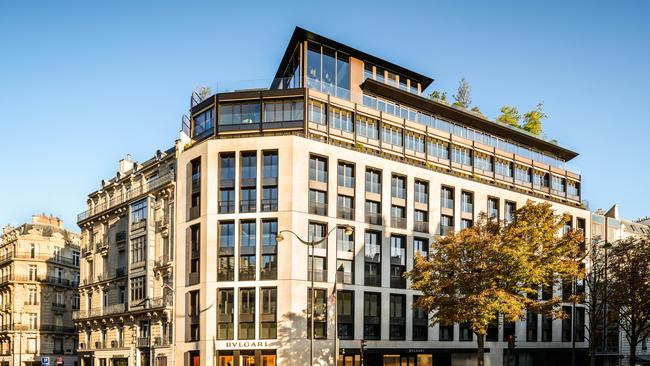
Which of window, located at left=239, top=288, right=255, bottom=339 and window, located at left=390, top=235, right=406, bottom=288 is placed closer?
window, located at left=239, top=288, right=255, bottom=339

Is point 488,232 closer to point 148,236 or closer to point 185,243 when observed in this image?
point 185,243

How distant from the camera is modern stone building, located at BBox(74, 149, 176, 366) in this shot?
2237 inches

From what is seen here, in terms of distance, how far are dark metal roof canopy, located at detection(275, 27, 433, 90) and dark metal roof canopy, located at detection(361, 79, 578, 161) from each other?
113 inches

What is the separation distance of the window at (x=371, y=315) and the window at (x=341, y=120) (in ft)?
46.7

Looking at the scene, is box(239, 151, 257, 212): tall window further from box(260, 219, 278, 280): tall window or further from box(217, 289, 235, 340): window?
box(217, 289, 235, 340): window

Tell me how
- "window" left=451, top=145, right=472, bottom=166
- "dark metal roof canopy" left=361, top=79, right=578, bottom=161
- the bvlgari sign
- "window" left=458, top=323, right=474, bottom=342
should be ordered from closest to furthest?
the bvlgari sign → "dark metal roof canopy" left=361, top=79, right=578, bottom=161 → "window" left=458, top=323, right=474, bottom=342 → "window" left=451, top=145, right=472, bottom=166

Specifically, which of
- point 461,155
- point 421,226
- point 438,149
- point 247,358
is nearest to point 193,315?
point 247,358

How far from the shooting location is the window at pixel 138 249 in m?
59.9

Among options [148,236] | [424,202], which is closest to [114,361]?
[148,236]

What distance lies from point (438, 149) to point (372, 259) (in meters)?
14.4

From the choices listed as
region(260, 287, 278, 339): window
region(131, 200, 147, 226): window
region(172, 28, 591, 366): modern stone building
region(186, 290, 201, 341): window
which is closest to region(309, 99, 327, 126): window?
region(172, 28, 591, 366): modern stone building

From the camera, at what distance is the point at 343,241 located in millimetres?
53875

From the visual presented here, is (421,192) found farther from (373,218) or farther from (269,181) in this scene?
(269,181)

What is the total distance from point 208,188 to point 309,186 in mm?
8094
